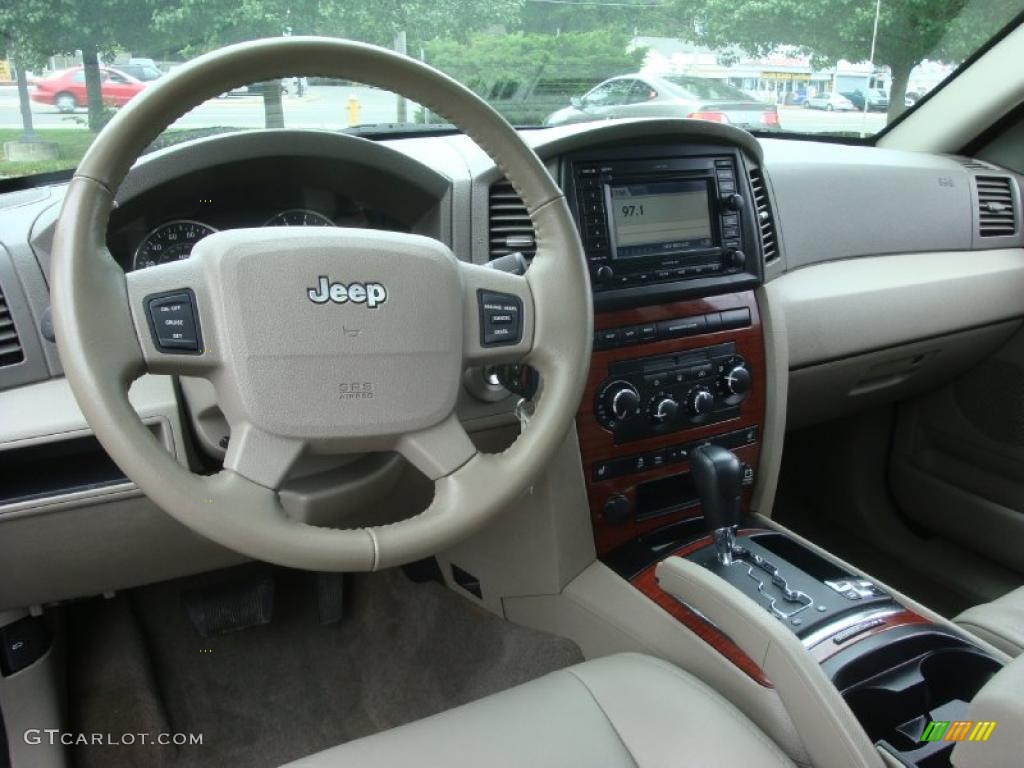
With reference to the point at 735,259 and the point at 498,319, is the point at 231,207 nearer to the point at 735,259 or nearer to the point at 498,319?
the point at 498,319

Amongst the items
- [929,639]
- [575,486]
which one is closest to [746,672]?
[929,639]

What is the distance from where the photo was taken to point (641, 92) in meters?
1.95

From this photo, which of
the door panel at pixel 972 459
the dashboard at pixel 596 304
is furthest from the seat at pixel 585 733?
the door panel at pixel 972 459

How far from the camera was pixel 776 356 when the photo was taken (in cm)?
179

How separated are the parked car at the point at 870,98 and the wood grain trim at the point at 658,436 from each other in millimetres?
1081

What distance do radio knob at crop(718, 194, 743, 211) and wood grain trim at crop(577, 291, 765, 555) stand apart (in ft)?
0.54

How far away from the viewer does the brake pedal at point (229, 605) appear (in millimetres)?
1972

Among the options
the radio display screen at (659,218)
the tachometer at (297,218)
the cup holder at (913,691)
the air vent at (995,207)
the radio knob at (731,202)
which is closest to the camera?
the cup holder at (913,691)

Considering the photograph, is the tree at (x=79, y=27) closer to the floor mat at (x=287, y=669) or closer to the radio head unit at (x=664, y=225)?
the radio head unit at (x=664, y=225)

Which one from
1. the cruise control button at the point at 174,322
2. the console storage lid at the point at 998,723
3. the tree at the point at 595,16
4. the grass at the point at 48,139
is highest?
the tree at the point at 595,16

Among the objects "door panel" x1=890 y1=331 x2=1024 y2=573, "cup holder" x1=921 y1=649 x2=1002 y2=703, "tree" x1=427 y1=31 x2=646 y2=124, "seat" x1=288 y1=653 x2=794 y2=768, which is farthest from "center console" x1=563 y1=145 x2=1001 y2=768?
"door panel" x1=890 y1=331 x2=1024 y2=573

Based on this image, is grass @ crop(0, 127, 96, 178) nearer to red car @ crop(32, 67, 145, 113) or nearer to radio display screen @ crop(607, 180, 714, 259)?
red car @ crop(32, 67, 145, 113)

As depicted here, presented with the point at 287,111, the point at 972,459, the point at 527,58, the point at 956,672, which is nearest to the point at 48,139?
the point at 287,111

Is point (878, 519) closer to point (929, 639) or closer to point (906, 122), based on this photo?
point (906, 122)
